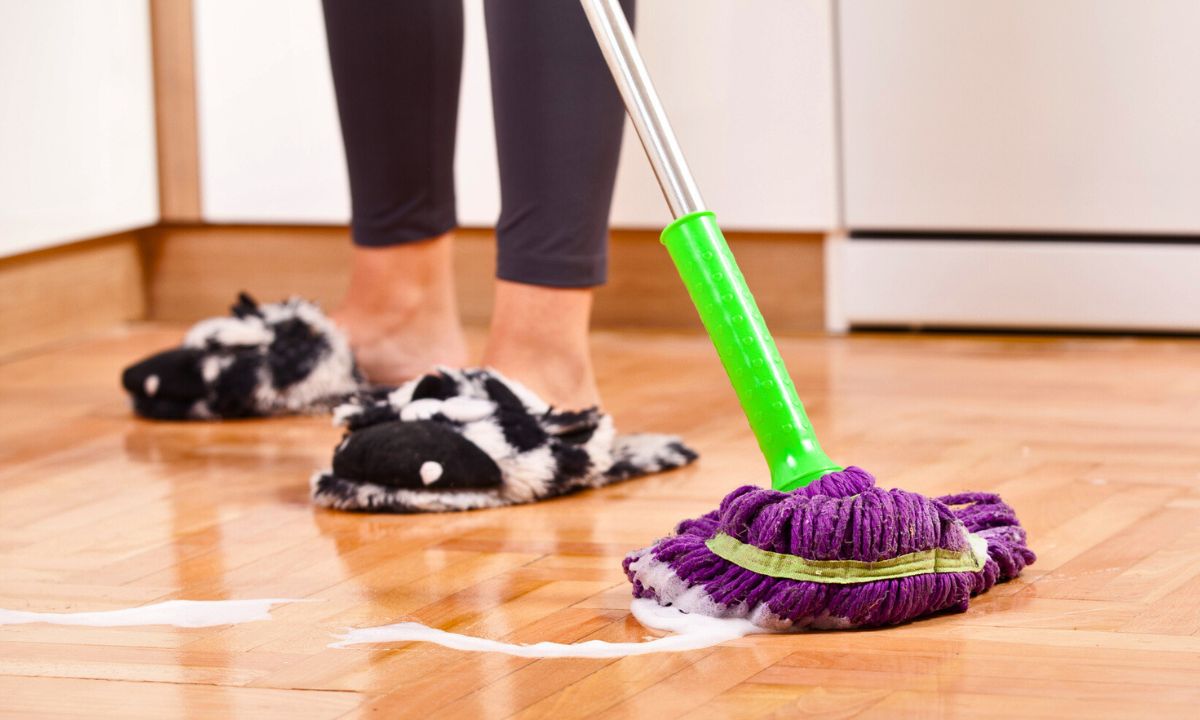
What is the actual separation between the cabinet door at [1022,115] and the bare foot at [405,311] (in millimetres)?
548

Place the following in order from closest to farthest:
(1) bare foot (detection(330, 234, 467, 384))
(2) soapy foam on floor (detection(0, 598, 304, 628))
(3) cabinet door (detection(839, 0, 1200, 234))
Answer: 1. (2) soapy foam on floor (detection(0, 598, 304, 628))
2. (1) bare foot (detection(330, 234, 467, 384))
3. (3) cabinet door (detection(839, 0, 1200, 234))

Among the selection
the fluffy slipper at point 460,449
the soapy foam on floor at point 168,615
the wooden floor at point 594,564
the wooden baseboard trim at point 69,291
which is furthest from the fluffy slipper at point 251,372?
the soapy foam on floor at point 168,615

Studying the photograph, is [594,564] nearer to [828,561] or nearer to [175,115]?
[828,561]

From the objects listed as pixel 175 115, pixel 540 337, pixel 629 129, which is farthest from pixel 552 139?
pixel 175 115

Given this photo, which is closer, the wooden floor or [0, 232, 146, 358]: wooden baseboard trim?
the wooden floor

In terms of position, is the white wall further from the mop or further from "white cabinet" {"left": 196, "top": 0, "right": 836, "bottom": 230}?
the mop

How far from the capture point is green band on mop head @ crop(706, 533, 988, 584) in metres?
0.75

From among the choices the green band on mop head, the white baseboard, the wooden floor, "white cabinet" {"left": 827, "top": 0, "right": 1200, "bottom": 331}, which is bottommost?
the wooden floor

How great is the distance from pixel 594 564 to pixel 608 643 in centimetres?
15

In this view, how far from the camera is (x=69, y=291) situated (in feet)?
5.99

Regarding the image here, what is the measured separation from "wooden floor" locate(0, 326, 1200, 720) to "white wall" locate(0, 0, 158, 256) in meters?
0.25

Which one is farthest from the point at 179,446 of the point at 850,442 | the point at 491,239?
the point at 491,239

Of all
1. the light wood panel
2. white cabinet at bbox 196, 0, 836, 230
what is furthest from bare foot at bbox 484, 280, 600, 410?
the light wood panel

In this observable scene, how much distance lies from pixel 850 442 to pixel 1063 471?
171mm
